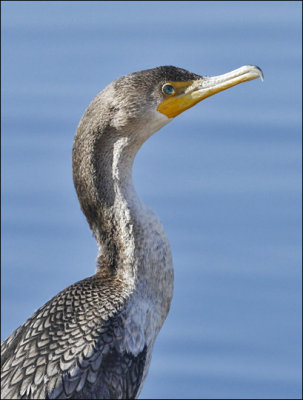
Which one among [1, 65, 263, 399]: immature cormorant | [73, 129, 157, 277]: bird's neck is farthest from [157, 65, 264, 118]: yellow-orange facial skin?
[73, 129, 157, 277]: bird's neck

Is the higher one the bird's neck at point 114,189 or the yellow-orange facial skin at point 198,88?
the yellow-orange facial skin at point 198,88

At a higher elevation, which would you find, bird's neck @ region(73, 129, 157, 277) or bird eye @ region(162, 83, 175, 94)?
bird eye @ region(162, 83, 175, 94)

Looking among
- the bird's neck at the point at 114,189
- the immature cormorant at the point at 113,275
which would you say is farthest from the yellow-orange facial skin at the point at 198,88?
the bird's neck at the point at 114,189

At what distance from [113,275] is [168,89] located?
0.94 m

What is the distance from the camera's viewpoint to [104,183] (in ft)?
19.5

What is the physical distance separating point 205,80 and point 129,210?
30.7 inches

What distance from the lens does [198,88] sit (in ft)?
20.3

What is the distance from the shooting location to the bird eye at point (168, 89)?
6.09 metres

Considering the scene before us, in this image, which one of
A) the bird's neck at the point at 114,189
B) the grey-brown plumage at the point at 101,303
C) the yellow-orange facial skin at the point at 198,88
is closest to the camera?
the grey-brown plumage at the point at 101,303

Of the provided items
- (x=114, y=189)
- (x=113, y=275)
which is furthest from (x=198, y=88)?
(x=113, y=275)

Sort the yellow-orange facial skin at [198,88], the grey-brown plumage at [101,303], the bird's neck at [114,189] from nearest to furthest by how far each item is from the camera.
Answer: the grey-brown plumage at [101,303]
the bird's neck at [114,189]
the yellow-orange facial skin at [198,88]

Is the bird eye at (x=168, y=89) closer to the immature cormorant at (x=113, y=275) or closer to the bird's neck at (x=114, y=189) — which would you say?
the immature cormorant at (x=113, y=275)

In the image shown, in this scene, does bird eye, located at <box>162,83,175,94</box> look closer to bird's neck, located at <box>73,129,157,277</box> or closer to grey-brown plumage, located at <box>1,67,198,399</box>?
grey-brown plumage, located at <box>1,67,198,399</box>

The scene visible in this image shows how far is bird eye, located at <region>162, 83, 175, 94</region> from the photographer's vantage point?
6094 mm
